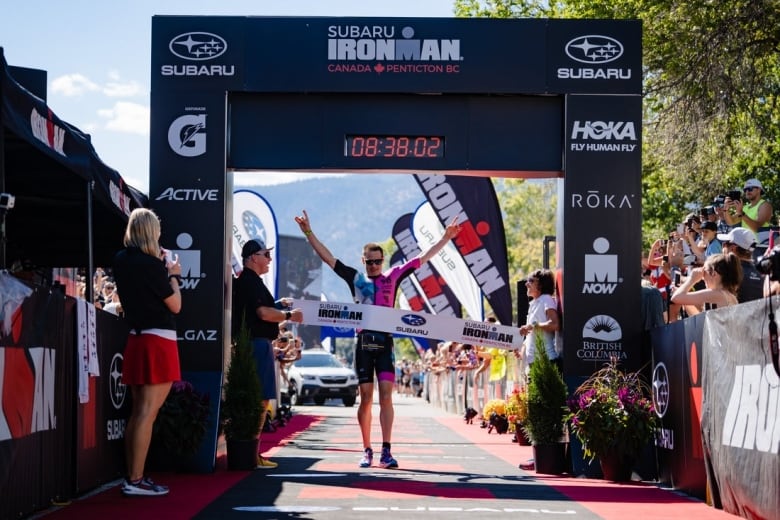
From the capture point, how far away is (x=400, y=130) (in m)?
11.8

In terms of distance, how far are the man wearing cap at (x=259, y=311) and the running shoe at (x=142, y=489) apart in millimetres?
2724

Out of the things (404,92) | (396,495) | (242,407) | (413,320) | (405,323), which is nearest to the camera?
(396,495)

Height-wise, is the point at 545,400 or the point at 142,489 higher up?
the point at 545,400

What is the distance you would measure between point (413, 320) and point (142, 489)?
409cm

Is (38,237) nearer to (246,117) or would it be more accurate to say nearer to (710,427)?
(246,117)

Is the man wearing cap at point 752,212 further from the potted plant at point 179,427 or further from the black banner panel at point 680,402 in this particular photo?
the potted plant at point 179,427

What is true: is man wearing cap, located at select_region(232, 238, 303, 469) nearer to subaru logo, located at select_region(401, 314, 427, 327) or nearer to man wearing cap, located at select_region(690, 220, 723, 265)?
subaru logo, located at select_region(401, 314, 427, 327)

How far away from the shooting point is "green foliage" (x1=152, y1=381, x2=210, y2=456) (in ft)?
35.4

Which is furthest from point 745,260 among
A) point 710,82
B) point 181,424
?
point 710,82

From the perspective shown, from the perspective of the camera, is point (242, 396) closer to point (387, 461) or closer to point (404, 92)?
point (387, 461)

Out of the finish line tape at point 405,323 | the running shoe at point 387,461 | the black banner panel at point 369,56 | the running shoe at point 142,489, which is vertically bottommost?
the running shoe at point 387,461

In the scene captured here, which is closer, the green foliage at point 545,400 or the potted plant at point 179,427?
the potted plant at point 179,427

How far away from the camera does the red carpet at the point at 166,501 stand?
24.8 ft

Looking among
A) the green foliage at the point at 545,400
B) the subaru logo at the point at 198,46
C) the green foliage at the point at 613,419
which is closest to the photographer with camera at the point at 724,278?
the green foliage at the point at 613,419
